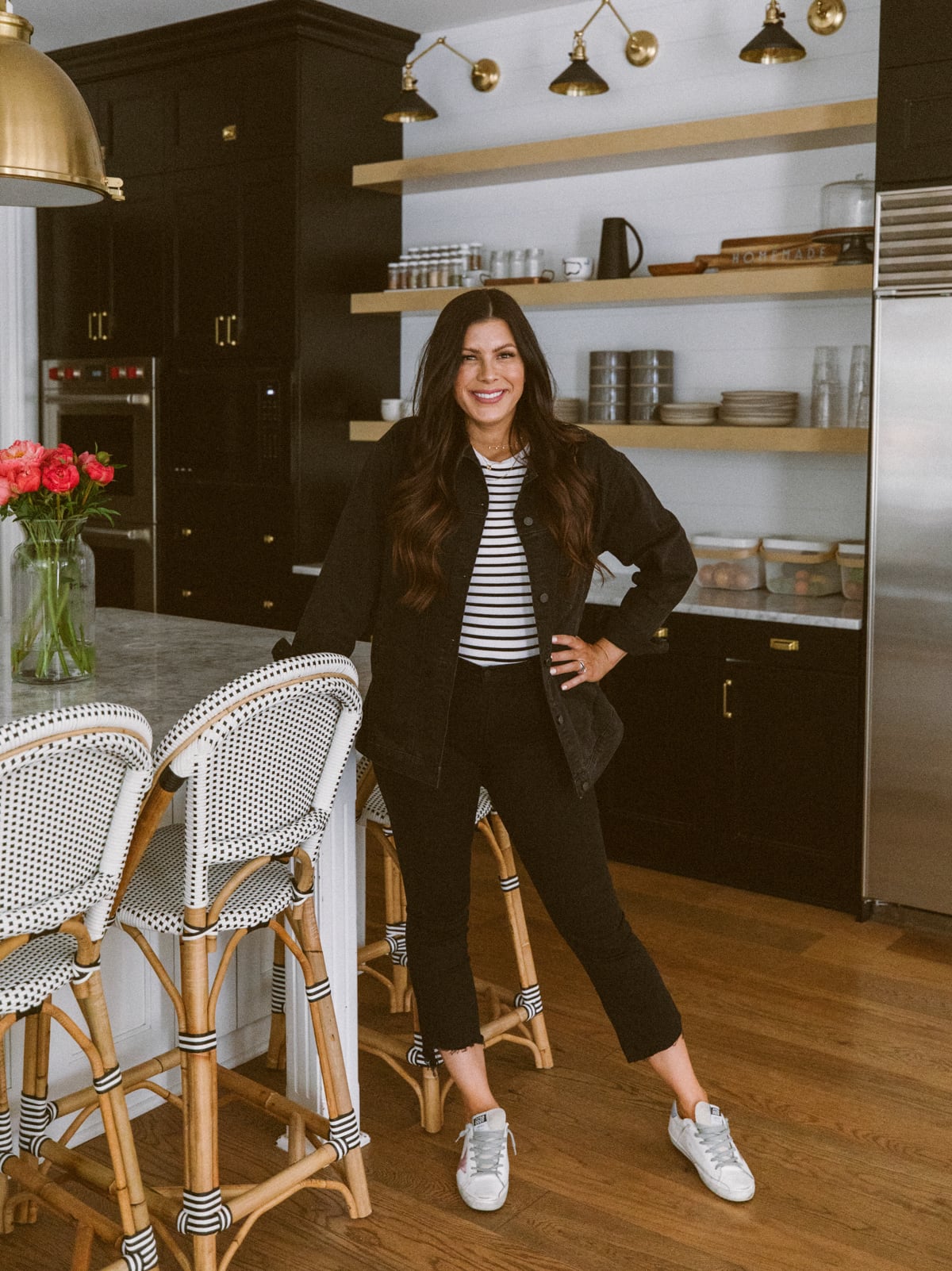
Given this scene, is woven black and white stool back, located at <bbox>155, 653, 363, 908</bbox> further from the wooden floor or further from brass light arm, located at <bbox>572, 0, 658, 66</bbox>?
brass light arm, located at <bbox>572, 0, 658, 66</bbox>

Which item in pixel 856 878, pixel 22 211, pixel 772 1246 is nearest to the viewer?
pixel 772 1246

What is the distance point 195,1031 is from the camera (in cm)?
197

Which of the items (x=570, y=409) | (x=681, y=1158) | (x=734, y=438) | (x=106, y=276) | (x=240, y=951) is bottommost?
(x=681, y=1158)

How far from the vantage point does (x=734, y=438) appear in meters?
4.06

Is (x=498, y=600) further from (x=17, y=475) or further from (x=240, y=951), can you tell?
(x=240, y=951)

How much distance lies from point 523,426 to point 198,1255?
1.38 metres

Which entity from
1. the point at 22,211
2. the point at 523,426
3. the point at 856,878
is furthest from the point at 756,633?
the point at 22,211

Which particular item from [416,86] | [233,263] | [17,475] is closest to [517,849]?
[17,475]

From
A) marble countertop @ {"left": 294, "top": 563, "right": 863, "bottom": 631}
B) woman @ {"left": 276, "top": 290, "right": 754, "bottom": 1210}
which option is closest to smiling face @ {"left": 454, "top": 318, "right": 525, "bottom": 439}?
woman @ {"left": 276, "top": 290, "right": 754, "bottom": 1210}

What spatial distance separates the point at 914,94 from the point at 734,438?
3.47 ft

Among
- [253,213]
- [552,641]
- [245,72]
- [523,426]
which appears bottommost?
[552,641]

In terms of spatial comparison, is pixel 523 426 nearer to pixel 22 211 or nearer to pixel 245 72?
pixel 245 72

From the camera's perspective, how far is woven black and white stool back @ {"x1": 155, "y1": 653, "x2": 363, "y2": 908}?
6.09ft

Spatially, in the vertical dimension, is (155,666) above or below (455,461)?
below
